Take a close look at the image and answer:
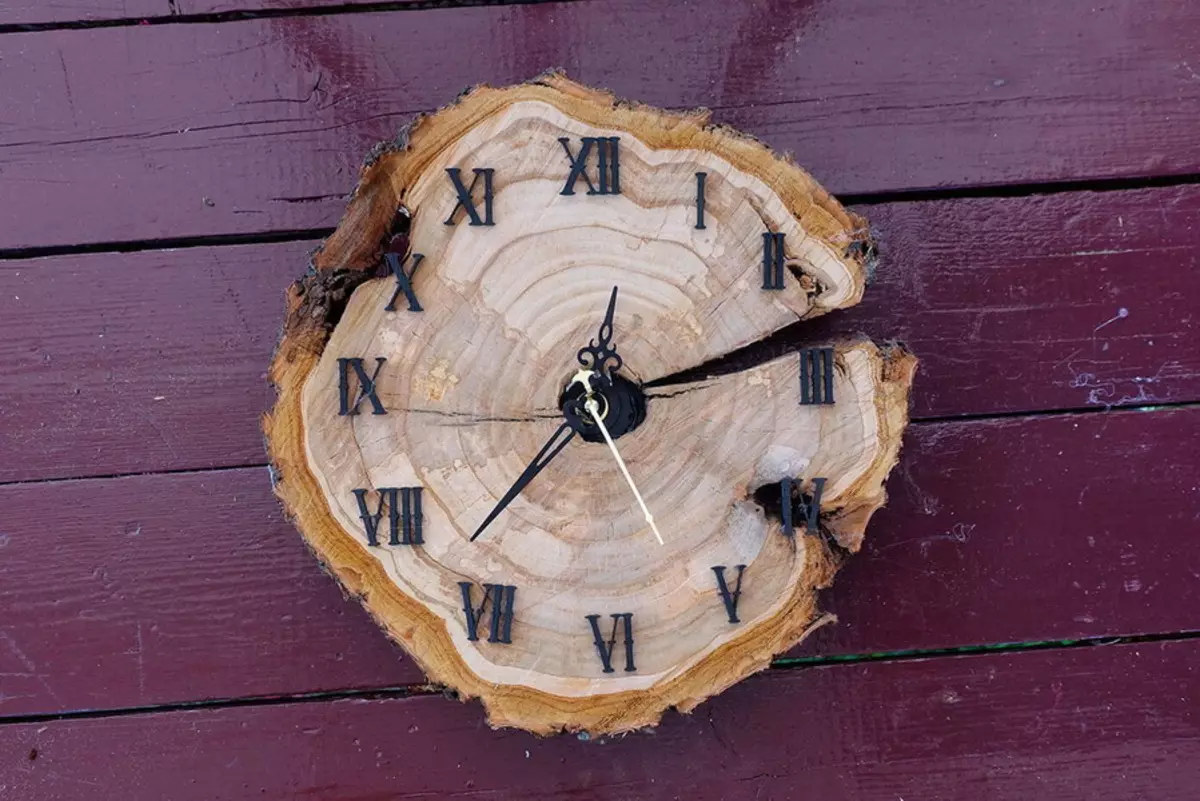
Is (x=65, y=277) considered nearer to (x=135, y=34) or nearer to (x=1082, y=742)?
(x=135, y=34)

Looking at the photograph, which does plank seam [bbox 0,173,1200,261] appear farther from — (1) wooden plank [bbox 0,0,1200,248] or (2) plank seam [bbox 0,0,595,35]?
(2) plank seam [bbox 0,0,595,35]

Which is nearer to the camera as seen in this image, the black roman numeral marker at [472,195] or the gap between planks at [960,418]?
the black roman numeral marker at [472,195]

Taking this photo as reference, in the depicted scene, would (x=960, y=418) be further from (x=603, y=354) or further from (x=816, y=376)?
(x=603, y=354)

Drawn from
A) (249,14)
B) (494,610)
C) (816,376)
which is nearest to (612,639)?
(494,610)

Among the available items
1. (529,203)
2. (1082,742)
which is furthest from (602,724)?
(1082,742)

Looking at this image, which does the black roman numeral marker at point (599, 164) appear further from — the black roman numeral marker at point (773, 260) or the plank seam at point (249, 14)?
the plank seam at point (249, 14)

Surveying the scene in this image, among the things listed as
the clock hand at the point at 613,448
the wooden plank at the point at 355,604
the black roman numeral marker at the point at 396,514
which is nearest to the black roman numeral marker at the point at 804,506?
the clock hand at the point at 613,448
